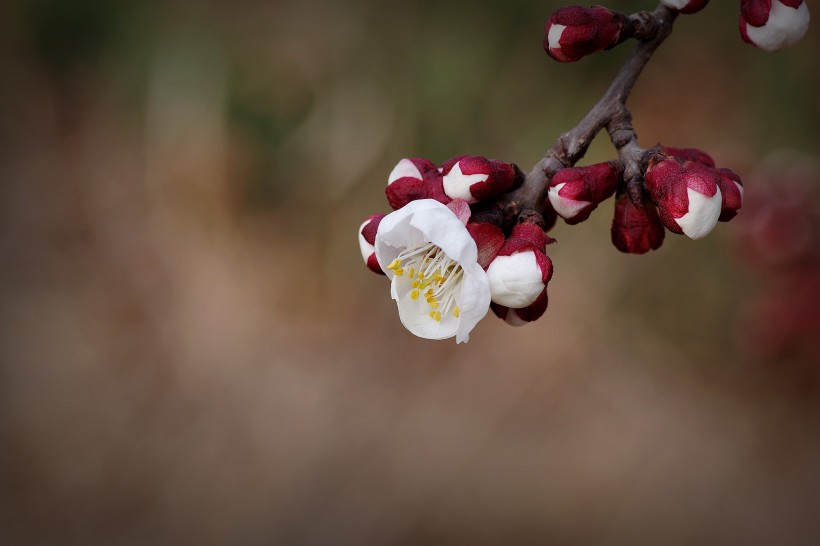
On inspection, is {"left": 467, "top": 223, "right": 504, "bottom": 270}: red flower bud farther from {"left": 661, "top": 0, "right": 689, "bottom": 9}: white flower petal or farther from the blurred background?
the blurred background

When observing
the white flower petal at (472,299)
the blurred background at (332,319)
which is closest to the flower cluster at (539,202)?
the white flower petal at (472,299)

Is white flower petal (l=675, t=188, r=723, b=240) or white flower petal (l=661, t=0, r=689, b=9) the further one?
white flower petal (l=661, t=0, r=689, b=9)

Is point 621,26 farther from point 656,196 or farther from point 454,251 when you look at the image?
point 454,251

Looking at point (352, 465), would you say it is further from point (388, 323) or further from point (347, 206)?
point (347, 206)

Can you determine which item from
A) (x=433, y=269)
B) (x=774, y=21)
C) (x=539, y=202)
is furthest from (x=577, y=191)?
(x=774, y=21)

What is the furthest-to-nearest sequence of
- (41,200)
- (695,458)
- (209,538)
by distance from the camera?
1. (41,200)
2. (209,538)
3. (695,458)

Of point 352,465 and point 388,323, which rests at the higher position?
point 388,323

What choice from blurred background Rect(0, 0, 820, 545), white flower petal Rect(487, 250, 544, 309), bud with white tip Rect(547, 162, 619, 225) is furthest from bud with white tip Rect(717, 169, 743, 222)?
blurred background Rect(0, 0, 820, 545)

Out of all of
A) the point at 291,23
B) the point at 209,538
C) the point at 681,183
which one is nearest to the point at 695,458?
the point at 209,538
